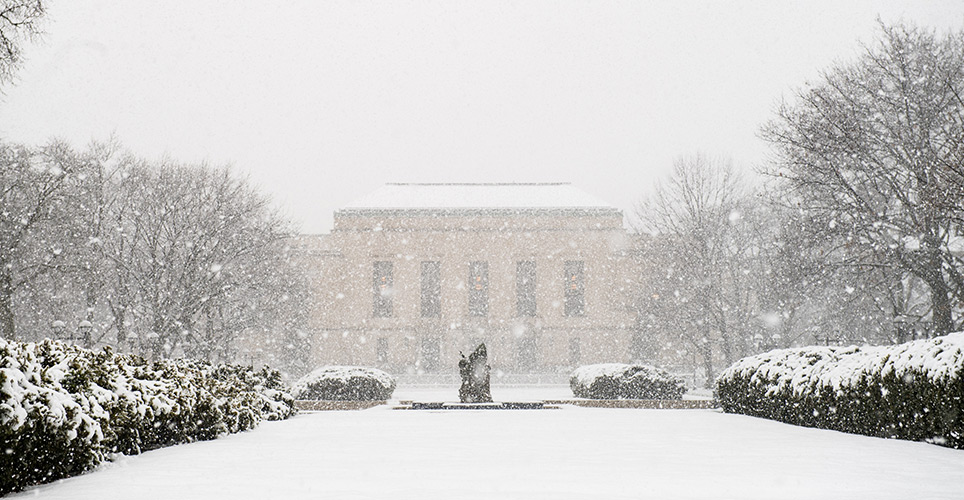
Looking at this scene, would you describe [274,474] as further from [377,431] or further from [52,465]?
[377,431]

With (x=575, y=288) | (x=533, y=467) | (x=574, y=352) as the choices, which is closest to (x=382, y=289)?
(x=575, y=288)

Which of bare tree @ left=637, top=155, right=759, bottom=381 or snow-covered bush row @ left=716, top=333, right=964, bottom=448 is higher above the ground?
bare tree @ left=637, top=155, right=759, bottom=381

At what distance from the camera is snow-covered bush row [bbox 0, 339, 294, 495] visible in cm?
577

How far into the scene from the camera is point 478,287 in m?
55.8

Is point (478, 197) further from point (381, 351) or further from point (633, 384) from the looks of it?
point (633, 384)

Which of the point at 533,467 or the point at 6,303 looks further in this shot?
the point at 6,303

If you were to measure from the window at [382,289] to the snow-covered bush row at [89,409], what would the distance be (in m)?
42.7

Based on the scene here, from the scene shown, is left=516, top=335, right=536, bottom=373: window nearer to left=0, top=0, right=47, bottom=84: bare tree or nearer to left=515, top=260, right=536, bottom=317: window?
left=515, top=260, right=536, bottom=317: window

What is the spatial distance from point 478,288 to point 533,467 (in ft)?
159

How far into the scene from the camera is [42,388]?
20.2 ft

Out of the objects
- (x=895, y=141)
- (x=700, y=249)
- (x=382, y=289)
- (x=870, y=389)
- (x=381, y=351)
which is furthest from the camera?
(x=382, y=289)


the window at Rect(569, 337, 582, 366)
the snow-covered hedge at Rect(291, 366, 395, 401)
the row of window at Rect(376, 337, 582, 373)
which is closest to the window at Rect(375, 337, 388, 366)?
the row of window at Rect(376, 337, 582, 373)

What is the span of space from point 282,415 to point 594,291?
135 ft

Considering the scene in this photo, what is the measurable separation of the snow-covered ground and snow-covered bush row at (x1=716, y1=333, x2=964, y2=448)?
0.39 meters
